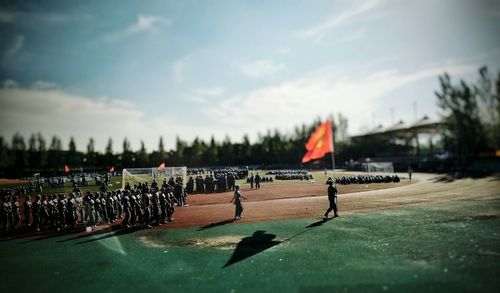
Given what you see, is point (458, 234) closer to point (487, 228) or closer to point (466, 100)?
point (487, 228)

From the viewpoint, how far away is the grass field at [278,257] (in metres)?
8.09

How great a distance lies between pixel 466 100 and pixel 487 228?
4225 centimetres

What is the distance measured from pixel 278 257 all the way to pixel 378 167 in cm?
4288

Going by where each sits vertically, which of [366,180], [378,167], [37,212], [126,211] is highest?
[378,167]

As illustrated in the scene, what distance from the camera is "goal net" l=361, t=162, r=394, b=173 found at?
1883 inches

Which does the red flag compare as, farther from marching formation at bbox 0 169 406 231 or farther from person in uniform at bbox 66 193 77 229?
person in uniform at bbox 66 193 77 229

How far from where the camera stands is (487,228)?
40.8ft

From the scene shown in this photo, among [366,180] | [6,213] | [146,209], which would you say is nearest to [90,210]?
[146,209]

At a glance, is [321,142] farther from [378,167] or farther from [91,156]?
[378,167]

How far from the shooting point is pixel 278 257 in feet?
33.8

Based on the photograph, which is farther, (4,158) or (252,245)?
(4,158)

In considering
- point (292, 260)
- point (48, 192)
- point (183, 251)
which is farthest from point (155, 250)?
point (48, 192)

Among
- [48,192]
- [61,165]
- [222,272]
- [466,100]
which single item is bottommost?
[222,272]

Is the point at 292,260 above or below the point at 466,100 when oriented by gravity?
below
